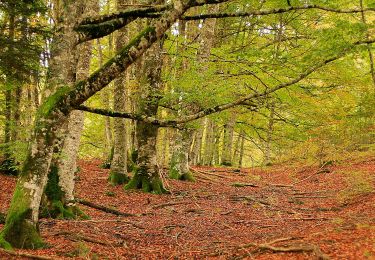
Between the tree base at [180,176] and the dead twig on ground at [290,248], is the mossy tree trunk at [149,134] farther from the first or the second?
the dead twig on ground at [290,248]

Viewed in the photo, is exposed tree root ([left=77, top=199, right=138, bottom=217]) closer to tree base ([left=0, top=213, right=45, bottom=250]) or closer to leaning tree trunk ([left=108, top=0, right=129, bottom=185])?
leaning tree trunk ([left=108, top=0, right=129, bottom=185])

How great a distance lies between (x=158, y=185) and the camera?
1409 centimetres

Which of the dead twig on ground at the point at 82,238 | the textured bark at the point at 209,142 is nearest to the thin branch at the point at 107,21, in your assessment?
the dead twig on ground at the point at 82,238

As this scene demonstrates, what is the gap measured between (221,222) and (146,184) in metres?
4.67

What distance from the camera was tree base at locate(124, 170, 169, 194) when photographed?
1395 centimetres

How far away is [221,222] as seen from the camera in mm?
10102

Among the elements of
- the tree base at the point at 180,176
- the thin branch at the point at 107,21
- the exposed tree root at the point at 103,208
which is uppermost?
the thin branch at the point at 107,21

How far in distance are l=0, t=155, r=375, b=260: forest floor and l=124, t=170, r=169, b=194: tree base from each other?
0.40 metres

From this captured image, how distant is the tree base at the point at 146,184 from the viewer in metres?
14.0

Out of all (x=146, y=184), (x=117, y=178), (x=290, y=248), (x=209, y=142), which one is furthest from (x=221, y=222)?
(x=209, y=142)

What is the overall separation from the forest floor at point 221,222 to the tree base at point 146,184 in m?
0.40

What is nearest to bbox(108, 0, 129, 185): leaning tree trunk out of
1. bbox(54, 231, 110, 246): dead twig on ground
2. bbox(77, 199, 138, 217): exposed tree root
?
bbox(77, 199, 138, 217): exposed tree root

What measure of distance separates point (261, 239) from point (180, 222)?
303 cm

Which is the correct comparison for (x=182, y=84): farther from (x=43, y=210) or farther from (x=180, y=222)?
(x=43, y=210)
